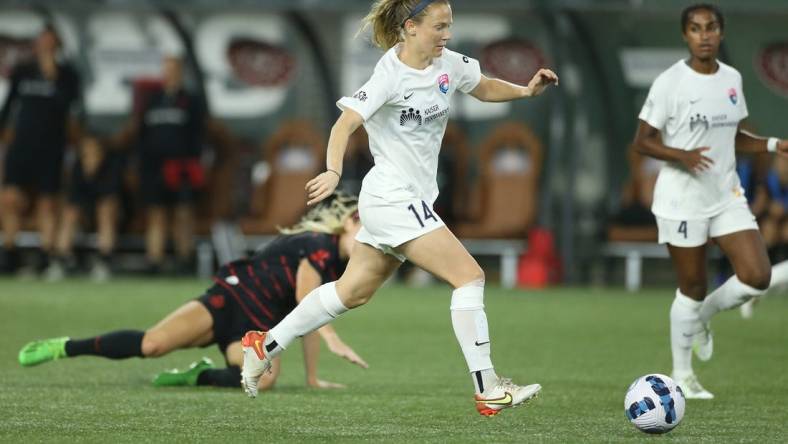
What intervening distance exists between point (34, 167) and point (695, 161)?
1144 centimetres

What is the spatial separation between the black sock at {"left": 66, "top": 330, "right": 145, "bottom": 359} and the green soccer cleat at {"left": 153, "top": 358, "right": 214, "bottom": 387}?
27 centimetres

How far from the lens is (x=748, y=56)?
19.0 meters

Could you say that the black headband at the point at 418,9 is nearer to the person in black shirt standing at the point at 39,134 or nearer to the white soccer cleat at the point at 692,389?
the white soccer cleat at the point at 692,389

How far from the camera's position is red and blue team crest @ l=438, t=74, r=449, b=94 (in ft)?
23.9

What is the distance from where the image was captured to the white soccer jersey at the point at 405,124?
23.6ft

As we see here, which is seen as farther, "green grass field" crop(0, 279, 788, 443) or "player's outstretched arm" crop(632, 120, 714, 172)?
"player's outstretched arm" crop(632, 120, 714, 172)

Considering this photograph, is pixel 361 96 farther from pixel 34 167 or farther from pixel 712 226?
pixel 34 167

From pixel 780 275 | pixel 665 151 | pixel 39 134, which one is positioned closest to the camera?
pixel 665 151

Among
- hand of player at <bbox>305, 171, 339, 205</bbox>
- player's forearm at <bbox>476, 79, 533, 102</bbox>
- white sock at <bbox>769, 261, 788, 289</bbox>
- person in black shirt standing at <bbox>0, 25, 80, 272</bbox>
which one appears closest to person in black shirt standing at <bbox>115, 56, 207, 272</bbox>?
person in black shirt standing at <bbox>0, 25, 80, 272</bbox>

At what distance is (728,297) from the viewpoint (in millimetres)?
8867

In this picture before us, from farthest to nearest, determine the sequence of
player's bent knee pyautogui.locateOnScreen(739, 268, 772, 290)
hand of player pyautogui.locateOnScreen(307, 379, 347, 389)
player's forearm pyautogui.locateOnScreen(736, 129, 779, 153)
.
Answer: hand of player pyautogui.locateOnScreen(307, 379, 347, 389) < player's forearm pyautogui.locateOnScreen(736, 129, 779, 153) < player's bent knee pyautogui.locateOnScreen(739, 268, 772, 290)

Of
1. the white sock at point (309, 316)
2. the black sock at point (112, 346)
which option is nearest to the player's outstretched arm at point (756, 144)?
the white sock at point (309, 316)

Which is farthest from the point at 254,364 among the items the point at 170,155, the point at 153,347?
the point at 170,155

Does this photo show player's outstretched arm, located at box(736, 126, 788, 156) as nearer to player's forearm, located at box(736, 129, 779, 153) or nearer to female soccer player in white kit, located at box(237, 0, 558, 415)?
player's forearm, located at box(736, 129, 779, 153)
